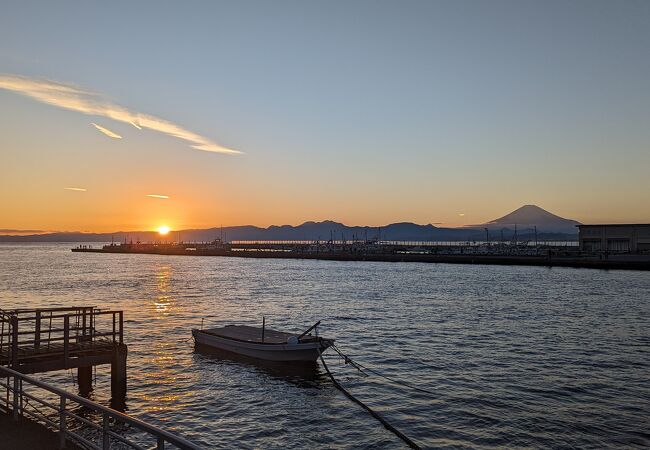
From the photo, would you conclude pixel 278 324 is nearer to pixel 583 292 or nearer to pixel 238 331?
pixel 238 331

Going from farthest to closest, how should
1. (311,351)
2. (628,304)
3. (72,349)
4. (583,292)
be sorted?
(583,292), (628,304), (311,351), (72,349)

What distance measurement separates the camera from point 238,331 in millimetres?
35375

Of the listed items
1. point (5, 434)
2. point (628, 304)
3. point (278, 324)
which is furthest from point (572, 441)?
point (628, 304)

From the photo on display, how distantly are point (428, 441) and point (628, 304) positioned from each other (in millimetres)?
48199

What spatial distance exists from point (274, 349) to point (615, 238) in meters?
118

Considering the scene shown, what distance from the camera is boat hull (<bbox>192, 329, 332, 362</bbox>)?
94.2ft

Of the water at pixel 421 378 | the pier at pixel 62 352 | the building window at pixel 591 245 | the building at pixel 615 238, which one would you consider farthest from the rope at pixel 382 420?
the building window at pixel 591 245

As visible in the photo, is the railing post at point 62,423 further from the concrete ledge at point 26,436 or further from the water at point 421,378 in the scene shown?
the water at point 421,378

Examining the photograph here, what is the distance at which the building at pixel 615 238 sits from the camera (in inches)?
4653

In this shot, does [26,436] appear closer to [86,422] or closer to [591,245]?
[86,422]

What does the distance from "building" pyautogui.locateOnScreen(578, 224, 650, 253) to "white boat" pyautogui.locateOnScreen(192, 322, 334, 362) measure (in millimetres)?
112814

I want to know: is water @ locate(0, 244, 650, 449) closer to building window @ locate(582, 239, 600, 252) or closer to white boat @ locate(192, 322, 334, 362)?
white boat @ locate(192, 322, 334, 362)

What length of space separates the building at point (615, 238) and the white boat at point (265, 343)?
113 meters

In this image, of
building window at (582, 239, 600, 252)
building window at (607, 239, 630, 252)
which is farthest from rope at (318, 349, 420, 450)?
building window at (582, 239, 600, 252)
